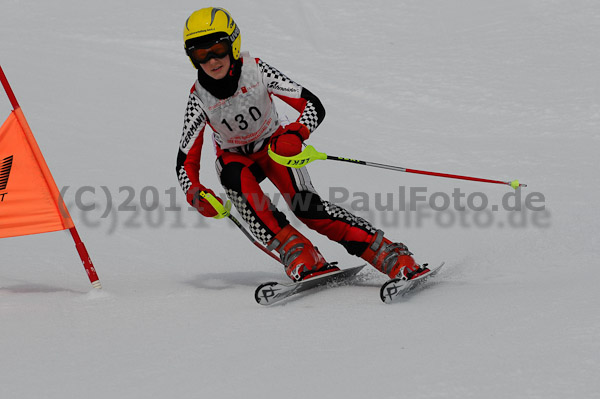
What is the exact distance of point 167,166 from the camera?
7340 mm

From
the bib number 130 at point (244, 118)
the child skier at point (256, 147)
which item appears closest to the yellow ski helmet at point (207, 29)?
the child skier at point (256, 147)

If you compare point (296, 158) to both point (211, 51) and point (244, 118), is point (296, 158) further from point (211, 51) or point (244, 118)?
point (211, 51)

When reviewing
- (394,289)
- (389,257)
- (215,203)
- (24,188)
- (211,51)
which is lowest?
(394,289)

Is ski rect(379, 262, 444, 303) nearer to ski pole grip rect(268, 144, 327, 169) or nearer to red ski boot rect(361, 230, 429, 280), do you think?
red ski boot rect(361, 230, 429, 280)

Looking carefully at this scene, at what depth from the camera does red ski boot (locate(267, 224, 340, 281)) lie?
412cm

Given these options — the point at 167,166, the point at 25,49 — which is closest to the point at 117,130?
the point at 167,166

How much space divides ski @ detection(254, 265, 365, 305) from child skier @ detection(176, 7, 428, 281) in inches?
2.0

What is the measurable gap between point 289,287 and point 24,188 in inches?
61.4

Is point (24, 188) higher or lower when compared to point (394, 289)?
higher

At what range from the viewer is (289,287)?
3.93 meters

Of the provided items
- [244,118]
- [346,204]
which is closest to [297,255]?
[244,118]

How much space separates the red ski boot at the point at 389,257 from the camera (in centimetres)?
414

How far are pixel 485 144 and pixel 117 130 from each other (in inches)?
154

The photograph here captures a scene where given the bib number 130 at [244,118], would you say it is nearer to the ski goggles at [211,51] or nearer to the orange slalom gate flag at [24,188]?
the ski goggles at [211,51]
